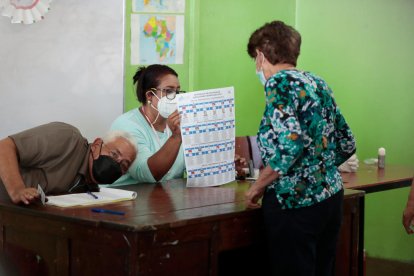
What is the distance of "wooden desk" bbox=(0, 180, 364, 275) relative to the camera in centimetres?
195

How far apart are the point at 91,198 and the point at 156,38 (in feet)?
6.98

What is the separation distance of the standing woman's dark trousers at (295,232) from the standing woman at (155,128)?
80 centimetres

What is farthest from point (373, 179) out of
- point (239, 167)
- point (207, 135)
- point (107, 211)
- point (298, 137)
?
point (107, 211)

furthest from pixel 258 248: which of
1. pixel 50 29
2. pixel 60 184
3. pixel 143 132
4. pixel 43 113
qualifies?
pixel 50 29

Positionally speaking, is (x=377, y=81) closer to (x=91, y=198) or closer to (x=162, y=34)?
(x=162, y=34)

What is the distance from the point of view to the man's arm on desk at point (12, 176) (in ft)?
7.38

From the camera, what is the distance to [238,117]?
500 cm

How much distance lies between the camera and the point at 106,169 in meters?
2.51

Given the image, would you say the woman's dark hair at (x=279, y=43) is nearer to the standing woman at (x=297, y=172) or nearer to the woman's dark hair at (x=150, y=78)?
the standing woman at (x=297, y=172)

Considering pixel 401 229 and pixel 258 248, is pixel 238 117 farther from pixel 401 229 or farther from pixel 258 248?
pixel 258 248

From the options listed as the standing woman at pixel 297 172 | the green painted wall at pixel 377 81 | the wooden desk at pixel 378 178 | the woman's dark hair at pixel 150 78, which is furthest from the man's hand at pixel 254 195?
the green painted wall at pixel 377 81

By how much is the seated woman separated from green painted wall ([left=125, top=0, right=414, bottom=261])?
3.92ft

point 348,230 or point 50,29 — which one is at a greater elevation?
point 50,29

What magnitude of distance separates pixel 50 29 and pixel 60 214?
2008 millimetres
